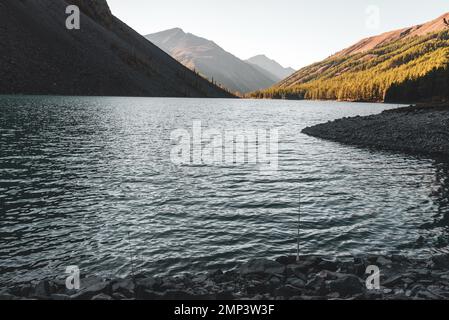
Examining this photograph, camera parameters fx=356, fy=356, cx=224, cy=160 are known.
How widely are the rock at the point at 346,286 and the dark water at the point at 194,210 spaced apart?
350 cm

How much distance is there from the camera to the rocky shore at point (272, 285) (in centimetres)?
1343

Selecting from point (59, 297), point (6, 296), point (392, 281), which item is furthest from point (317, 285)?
point (6, 296)

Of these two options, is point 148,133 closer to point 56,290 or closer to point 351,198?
point 351,198

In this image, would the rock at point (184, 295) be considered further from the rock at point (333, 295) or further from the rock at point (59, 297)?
the rock at point (333, 295)

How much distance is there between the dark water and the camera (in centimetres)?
1716

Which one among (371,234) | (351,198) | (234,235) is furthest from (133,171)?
(371,234)

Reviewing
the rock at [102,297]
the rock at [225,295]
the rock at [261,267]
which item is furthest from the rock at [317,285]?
the rock at [102,297]

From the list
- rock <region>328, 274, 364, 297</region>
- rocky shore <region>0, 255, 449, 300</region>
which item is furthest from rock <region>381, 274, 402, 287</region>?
rock <region>328, 274, 364, 297</region>

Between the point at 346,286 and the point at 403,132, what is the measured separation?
48369 mm

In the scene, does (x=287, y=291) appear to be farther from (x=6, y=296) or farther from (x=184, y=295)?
(x=6, y=296)

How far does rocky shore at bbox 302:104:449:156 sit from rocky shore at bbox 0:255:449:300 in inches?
1489

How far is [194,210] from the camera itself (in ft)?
77.9
